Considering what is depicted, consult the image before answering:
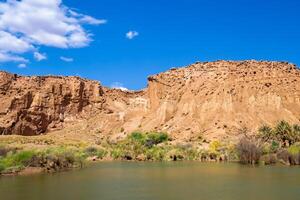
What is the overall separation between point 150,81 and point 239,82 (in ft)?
74.5

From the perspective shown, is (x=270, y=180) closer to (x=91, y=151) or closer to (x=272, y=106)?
(x=91, y=151)

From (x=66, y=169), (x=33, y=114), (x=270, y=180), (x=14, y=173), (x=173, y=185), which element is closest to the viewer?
(x=173, y=185)

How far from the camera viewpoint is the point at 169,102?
96.5 m

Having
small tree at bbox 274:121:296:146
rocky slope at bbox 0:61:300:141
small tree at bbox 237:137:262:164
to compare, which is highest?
rocky slope at bbox 0:61:300:141

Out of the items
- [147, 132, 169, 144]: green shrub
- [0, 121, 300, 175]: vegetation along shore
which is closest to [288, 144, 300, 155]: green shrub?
[0, 121, 300, 175]: vegetation along shore

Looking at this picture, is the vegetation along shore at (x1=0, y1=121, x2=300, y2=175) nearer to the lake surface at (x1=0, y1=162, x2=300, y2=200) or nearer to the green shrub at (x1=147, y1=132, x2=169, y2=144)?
the green shrub at (x1=147, y1=132, x2=169, y2=144)

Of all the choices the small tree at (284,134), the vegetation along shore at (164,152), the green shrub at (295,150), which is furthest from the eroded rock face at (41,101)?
the green shrub at (295,150)

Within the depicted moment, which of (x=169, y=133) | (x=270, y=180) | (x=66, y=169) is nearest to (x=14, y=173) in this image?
(x=66, y=169)

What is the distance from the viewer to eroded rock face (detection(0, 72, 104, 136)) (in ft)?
323

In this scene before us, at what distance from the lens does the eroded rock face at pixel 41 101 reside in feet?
323

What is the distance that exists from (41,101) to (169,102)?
92.9 feet

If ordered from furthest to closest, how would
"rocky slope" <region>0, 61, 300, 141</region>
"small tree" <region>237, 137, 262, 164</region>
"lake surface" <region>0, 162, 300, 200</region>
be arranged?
"rocky slope" <region>0, 61, 300, 141</region> < "small tree" <region>237, 137, 262, 164</region> < "lake surface" <region>0, 162, 300, 200</region>

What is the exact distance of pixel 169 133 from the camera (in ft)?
283

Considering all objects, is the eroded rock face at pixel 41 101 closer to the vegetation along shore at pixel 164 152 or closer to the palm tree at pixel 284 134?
the vegetation along shore at pixel 164 152
